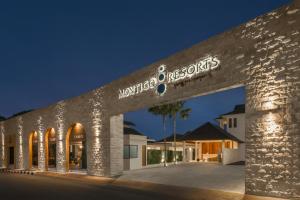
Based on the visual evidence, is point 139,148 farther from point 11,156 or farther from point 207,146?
point 11,156

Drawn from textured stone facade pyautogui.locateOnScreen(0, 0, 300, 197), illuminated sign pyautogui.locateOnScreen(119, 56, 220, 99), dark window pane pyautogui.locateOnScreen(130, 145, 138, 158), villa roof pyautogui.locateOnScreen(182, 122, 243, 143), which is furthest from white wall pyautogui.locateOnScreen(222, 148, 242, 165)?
textured stone facade pyautogui.locateOnScreen(0, 0, 300, 197)

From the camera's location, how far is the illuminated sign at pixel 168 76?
50.5 feet

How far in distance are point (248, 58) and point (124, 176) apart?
12.0 metres

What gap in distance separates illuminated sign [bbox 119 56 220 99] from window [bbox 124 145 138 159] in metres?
8.63

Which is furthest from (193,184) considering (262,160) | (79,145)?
(79,145)

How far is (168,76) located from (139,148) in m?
14.6

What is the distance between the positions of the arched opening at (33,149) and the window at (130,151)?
10.7m

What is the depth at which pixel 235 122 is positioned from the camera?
39.4 m

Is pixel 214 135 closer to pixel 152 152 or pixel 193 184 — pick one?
pixel 152 152

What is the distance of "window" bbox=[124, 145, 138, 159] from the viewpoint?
95.0 feet

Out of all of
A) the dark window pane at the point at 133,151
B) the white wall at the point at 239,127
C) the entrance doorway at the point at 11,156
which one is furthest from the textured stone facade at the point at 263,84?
the entrance doorway at the point at 11,156

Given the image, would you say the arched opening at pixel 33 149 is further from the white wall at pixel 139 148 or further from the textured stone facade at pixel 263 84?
the textured stone facade at pixel 263 84

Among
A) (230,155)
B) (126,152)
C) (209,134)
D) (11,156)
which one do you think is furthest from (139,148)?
(11,156)

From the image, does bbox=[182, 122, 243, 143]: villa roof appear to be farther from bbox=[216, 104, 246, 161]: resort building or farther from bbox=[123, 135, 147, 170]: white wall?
bbox=[216, 104, 246, 161]: resort building
